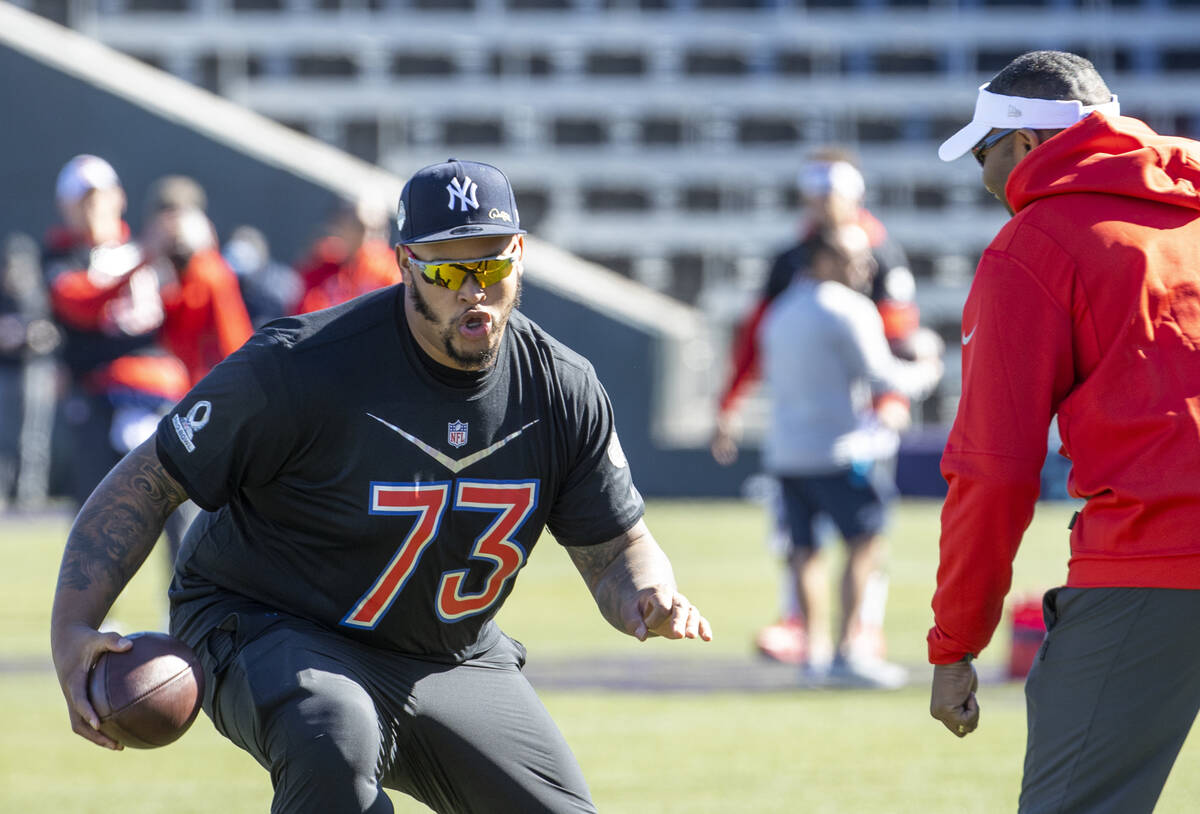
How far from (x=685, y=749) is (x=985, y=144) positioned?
4.04m

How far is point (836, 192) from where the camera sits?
9.71 metres

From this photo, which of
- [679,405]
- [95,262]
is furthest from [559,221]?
[95,262]

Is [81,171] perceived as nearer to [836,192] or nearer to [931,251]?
[836,192]

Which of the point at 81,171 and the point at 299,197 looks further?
the point at 299,197

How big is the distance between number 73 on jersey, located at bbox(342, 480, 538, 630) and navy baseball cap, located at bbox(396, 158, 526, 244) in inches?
24.5

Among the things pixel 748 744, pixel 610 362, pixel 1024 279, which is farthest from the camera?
pixel 610 362

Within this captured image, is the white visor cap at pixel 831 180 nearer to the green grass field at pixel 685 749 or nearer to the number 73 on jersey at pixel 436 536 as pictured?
the green grass field at pixel 685 749

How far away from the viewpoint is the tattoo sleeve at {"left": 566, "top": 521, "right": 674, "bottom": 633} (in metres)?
4.90

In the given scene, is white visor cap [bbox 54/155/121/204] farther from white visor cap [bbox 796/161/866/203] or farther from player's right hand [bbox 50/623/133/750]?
player's right hand [bbox 50/623/133/750]

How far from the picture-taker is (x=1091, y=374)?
4070 mm

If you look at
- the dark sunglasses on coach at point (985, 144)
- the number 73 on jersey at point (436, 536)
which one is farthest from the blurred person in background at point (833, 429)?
the dark sunglasses on coach at point (985, 144)

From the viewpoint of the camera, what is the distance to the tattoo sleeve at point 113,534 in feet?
14.7

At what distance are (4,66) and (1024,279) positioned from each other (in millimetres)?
22192

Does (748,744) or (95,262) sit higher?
(95,262)
